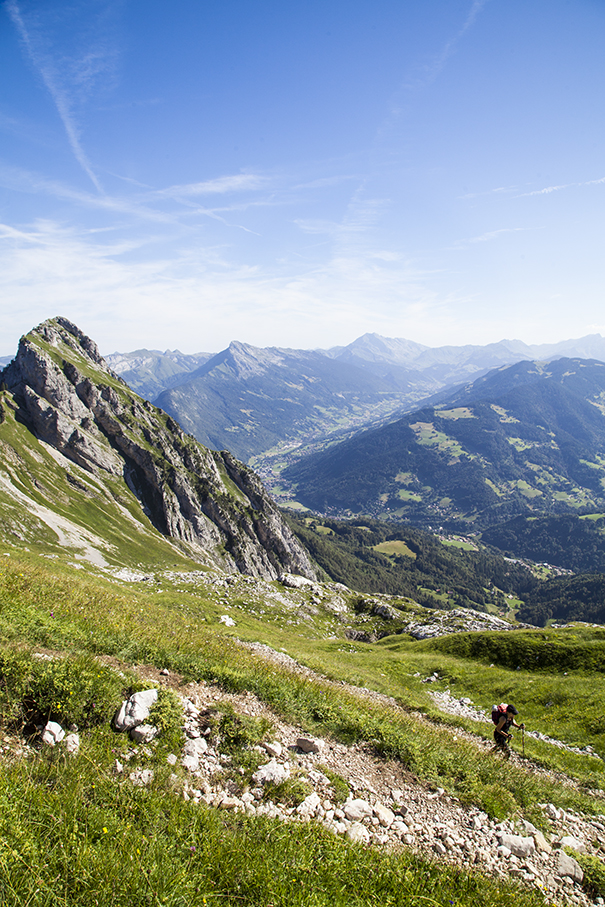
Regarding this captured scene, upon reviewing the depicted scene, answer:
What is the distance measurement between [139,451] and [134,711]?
15895cm

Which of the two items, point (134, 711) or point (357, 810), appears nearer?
point (357, 810)

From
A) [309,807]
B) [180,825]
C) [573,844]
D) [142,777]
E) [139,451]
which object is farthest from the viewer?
[139,451]

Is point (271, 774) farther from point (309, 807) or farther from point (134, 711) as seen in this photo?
point (134, 711)

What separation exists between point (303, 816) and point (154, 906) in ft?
11.5

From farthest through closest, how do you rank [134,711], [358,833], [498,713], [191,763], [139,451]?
[139,451] → [498,713] → [134,711] → [191,763] → [358,833]

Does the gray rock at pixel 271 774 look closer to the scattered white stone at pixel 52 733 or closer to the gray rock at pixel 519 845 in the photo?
the scattered white stone at pixel 52 733

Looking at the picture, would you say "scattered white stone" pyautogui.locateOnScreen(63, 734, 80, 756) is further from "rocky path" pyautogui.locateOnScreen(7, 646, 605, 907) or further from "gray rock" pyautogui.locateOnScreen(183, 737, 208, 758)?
"gray rock" pyautogui.locateOnScreen(183, 737, 208, 758)

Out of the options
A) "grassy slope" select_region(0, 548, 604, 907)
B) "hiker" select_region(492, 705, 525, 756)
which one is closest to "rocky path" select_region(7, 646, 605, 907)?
"grassy slope" select_region(0, 548, 604, 907)

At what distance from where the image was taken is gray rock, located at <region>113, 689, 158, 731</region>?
764cm

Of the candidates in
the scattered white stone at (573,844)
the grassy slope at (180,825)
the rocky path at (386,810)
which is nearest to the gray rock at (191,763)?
the rocky path at (386,810)

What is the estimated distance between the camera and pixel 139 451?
154 m

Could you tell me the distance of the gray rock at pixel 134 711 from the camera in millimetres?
7641

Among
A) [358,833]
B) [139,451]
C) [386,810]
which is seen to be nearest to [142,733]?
[358,833]

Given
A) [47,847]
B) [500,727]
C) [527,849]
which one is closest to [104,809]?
[47,847]
